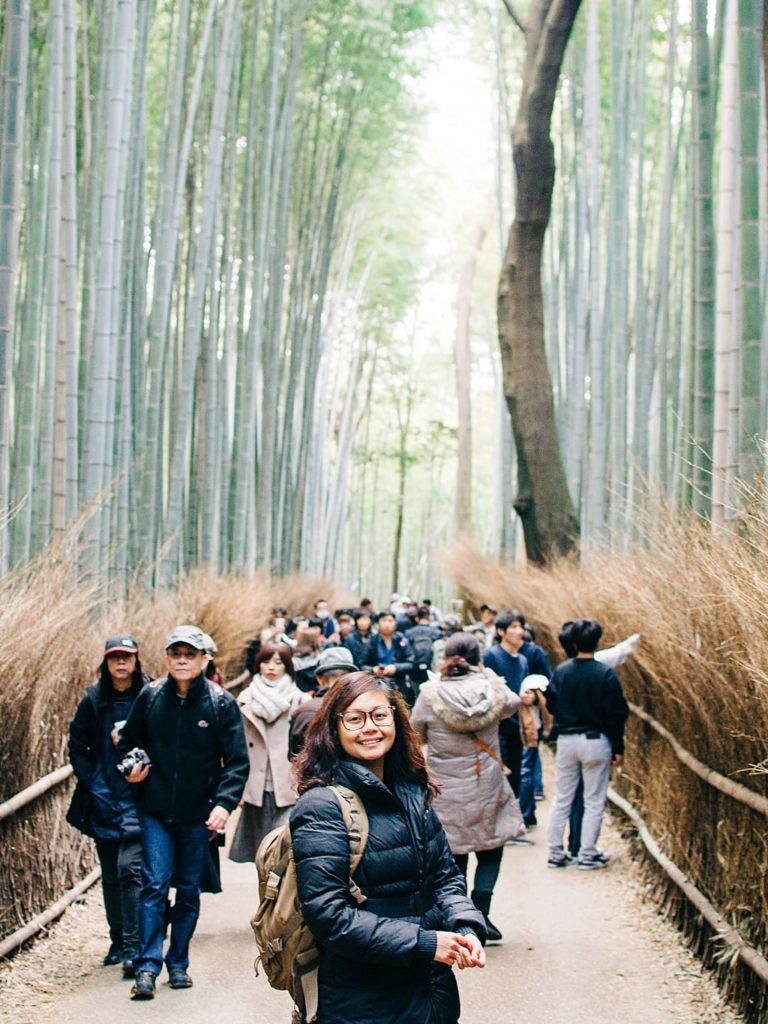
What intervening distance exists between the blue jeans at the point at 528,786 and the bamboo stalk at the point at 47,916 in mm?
2730

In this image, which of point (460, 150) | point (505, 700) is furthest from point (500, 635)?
point (460, 150)

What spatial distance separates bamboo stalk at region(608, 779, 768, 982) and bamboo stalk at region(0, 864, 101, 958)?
2.42 metres

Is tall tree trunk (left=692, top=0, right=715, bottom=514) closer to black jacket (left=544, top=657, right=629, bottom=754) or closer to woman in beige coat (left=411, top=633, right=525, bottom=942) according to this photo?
black jacket (left=544, top=657, right=629, bottom=754)

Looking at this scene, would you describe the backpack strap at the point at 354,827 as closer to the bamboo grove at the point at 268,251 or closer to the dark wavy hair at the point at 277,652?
the bamboo grove at the point at 268,251

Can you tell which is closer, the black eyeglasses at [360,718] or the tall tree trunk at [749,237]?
the black eyeglasses at [360,718]

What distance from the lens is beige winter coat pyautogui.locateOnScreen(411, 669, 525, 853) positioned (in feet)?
17.4

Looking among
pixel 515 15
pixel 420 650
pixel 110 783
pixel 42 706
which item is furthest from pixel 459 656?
pixel 515 15

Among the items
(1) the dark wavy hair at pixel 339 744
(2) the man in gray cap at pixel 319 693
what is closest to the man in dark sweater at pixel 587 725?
(2) the man in gray cap at pixel 319 693

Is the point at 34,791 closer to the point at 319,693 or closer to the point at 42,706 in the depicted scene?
the point at 42,706

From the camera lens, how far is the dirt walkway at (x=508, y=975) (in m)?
4.70

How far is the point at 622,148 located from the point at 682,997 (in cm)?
947

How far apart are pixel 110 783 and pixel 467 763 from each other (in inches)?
51.3

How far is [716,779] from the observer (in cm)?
520

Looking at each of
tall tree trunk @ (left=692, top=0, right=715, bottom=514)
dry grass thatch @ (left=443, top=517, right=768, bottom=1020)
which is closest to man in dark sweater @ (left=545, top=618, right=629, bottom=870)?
dry grass thatch @ (left=443, top=517, right=768, bottom=1020)
